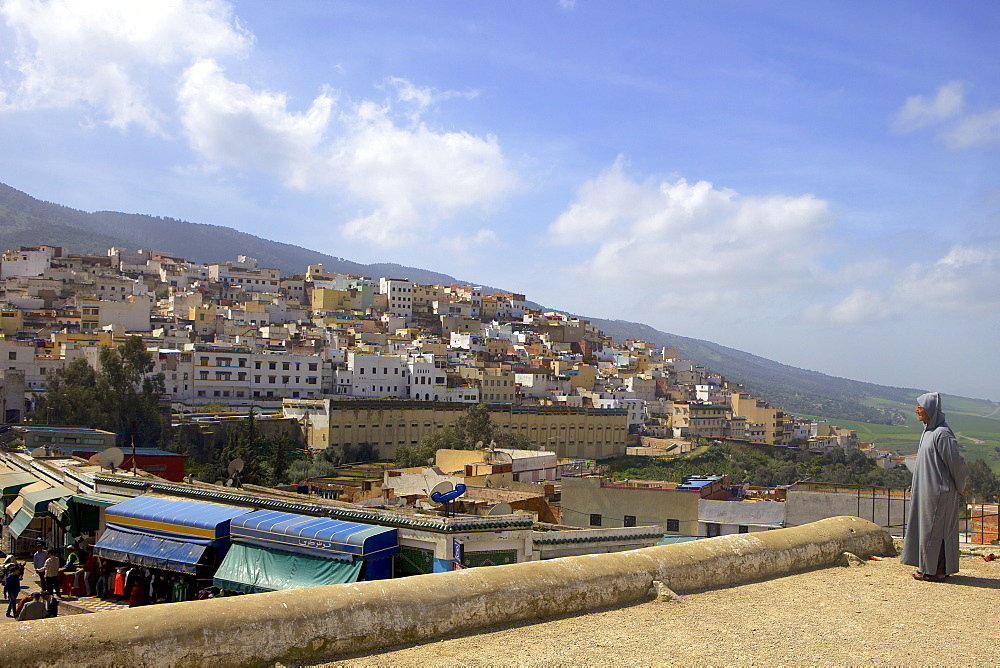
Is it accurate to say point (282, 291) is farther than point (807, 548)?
Yes

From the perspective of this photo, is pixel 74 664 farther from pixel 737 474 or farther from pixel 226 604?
pixel 737 474

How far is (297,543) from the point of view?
897 cm

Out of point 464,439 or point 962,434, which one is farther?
point 962,434

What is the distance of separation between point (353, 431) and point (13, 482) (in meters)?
32.6

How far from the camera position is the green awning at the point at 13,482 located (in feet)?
55.4

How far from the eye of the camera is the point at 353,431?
164ft

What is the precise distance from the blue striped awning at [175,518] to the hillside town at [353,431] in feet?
0.10

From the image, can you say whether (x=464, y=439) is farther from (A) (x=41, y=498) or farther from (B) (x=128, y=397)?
(A) (x=41, y=498)

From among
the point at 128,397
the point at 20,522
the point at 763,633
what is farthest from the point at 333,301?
the point at 763,633

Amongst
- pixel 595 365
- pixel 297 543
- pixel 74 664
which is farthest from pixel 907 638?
pixel 595 365

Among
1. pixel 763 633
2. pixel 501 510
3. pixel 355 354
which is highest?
pixel 355 354

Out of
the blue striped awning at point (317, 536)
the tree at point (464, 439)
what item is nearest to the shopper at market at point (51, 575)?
the blue striped awning at point (317, 536)

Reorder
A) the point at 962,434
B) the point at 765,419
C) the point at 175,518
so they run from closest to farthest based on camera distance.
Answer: the point at 175,518, the point at 765,419, the point at 962,434

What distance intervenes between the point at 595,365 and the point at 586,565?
79791 mm
